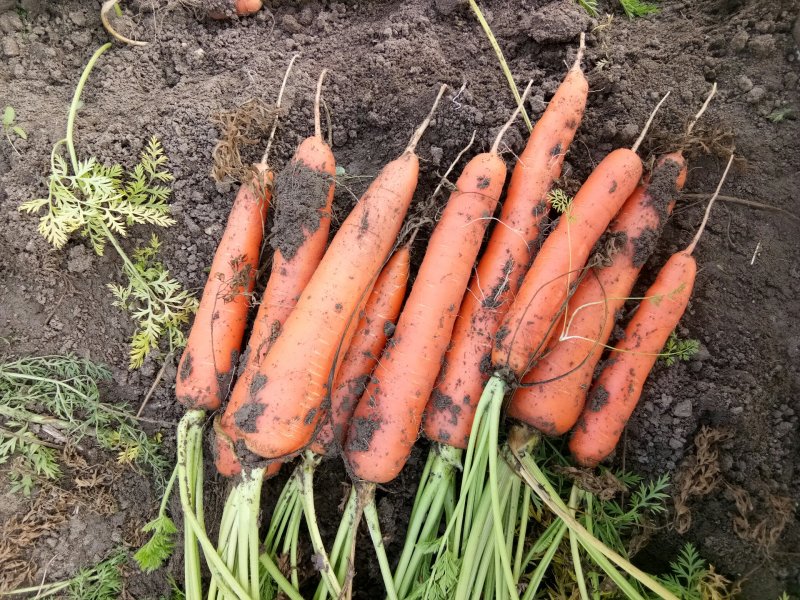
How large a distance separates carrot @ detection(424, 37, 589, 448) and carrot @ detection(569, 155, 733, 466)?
1.50 ft

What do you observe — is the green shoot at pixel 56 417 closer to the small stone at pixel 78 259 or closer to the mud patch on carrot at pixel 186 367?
the mud patch on carrot at pixel 186 367

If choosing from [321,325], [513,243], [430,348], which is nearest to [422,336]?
[430,348]

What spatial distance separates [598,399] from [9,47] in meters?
3.05

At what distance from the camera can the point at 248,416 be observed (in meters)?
1.91

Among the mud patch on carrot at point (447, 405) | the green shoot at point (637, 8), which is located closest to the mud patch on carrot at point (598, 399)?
the mud patch on carrot at point (447, 405)

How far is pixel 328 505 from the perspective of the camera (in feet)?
7.41

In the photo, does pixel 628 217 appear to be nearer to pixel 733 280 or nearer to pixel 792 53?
pixel 733 280

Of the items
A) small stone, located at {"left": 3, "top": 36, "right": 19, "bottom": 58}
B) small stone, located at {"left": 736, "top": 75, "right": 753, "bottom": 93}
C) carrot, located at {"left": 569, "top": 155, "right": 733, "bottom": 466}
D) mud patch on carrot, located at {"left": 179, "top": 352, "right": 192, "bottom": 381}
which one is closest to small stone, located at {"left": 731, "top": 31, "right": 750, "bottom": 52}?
small stone, located at {"left": 736, "top": 75, "right": 753, "bottom": 93}

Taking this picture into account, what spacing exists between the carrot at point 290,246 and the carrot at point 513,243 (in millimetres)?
674

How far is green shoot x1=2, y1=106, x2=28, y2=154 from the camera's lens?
7.37 ft

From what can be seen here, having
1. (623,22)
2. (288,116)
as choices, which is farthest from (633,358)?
(288,116)

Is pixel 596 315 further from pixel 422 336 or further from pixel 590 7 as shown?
pixel 590 7

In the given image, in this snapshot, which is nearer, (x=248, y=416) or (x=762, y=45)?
(x=248, y=416)

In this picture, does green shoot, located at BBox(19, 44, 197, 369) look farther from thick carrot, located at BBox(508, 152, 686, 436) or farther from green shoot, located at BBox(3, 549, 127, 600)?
thick carrot, located at BBox(508, 152, 686, 436)
